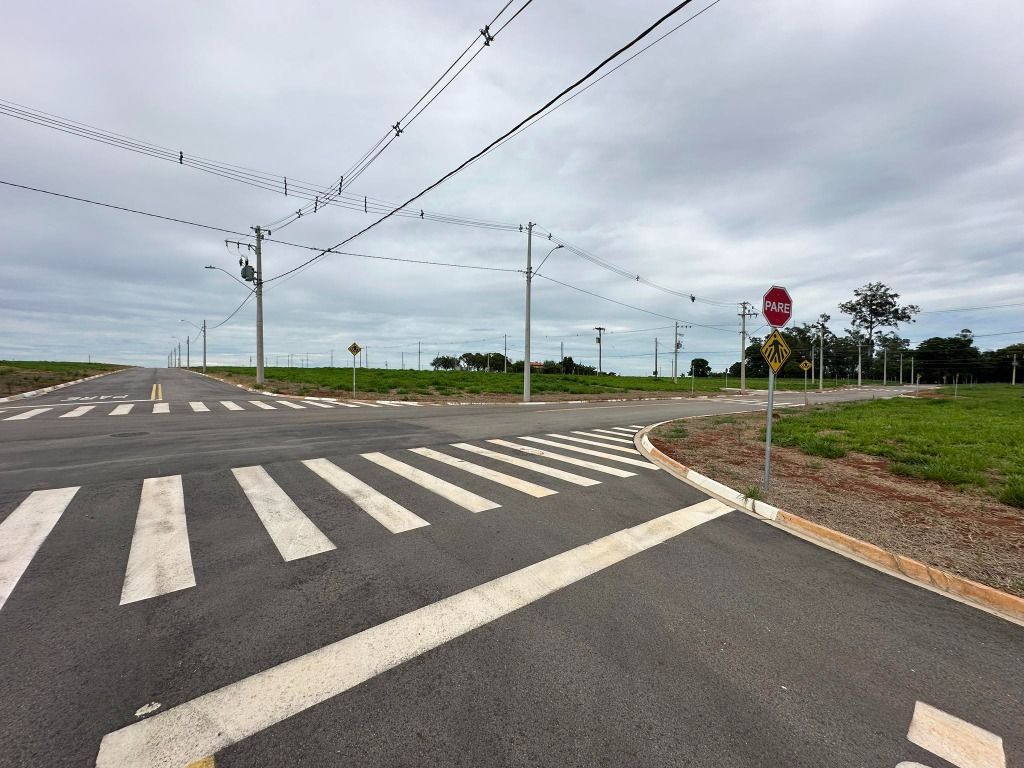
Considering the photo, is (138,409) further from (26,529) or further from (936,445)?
(936,445)

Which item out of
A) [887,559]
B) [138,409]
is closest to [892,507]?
[887,559]

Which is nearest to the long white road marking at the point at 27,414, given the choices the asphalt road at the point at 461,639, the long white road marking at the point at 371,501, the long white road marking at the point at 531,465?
the asphalt road at the point at 461,639

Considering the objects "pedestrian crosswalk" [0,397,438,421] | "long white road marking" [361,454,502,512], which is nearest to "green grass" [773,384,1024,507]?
"long white road marking" [361,454,502,512]

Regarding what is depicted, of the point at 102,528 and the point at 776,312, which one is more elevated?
the point at 776,312

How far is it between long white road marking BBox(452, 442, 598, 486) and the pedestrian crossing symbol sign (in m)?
2.85

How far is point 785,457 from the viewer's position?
9195 mm

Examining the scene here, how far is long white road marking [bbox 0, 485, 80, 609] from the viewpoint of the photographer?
3.58m

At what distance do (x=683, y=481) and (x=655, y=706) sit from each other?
17.6 feet

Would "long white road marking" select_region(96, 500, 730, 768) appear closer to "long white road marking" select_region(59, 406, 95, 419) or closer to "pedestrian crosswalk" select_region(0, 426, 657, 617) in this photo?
"pedestrian crosswalk" select_region(0, 426, 657, 617)

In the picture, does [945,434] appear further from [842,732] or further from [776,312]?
[842,732]

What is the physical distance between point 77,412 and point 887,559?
814 inches

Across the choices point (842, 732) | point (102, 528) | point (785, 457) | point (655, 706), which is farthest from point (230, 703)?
point (785, 457)

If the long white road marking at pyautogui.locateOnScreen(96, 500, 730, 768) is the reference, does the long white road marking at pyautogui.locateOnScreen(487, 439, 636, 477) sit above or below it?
above

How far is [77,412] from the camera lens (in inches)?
563
